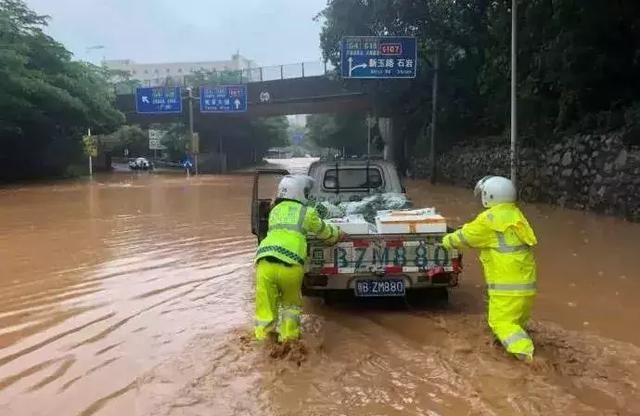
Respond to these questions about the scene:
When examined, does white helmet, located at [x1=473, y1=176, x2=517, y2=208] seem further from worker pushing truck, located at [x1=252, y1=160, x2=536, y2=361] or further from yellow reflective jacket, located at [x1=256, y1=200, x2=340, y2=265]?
yellow reflective jacket, located at [x1=256, y1=200, x2=340, y2=265]

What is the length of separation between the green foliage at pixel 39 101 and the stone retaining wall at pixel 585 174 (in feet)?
71.2

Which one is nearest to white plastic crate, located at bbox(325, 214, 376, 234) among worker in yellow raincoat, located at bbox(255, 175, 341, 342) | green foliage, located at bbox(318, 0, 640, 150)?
worker in yellow raincoat, located at bbox(255, 175, 341, 342)

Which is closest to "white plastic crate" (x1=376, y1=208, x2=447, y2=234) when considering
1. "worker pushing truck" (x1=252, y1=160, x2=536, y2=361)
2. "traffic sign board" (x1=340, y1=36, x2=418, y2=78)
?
"worker pushing truck" (x1=252, y1=160, x2=536, y2=361)

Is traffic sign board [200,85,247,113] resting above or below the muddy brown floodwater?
above

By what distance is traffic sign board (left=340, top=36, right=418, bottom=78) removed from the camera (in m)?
28.2

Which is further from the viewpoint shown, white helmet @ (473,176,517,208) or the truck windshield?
the truck windshield

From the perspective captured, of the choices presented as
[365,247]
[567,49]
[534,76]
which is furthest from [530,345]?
[534,76]

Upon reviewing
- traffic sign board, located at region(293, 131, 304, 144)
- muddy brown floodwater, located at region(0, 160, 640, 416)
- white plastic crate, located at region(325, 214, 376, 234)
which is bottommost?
muddy brown floodwater, located at region(0, 160, 640, 416)

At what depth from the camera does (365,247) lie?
6809 millimetres

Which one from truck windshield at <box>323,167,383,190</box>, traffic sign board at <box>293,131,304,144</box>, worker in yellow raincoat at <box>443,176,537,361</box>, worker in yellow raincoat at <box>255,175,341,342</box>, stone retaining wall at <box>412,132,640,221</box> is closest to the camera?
worker in yellow raincoat at <box>443,176,537,361</box>

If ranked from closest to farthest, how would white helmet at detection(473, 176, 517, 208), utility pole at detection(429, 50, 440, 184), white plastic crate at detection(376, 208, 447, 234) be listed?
white helmet at detection(473, 176, 517, 208), white plastic crate at detection(376, 208, 447, 234), utility pole at detection(429, 50, 440, 184)

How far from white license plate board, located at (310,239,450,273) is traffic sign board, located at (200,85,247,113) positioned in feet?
134

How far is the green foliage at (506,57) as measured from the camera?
16.4 m

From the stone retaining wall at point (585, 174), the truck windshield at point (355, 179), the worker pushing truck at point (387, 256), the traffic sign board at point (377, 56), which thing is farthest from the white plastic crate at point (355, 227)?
the traffic sign board at point (377, 56)
